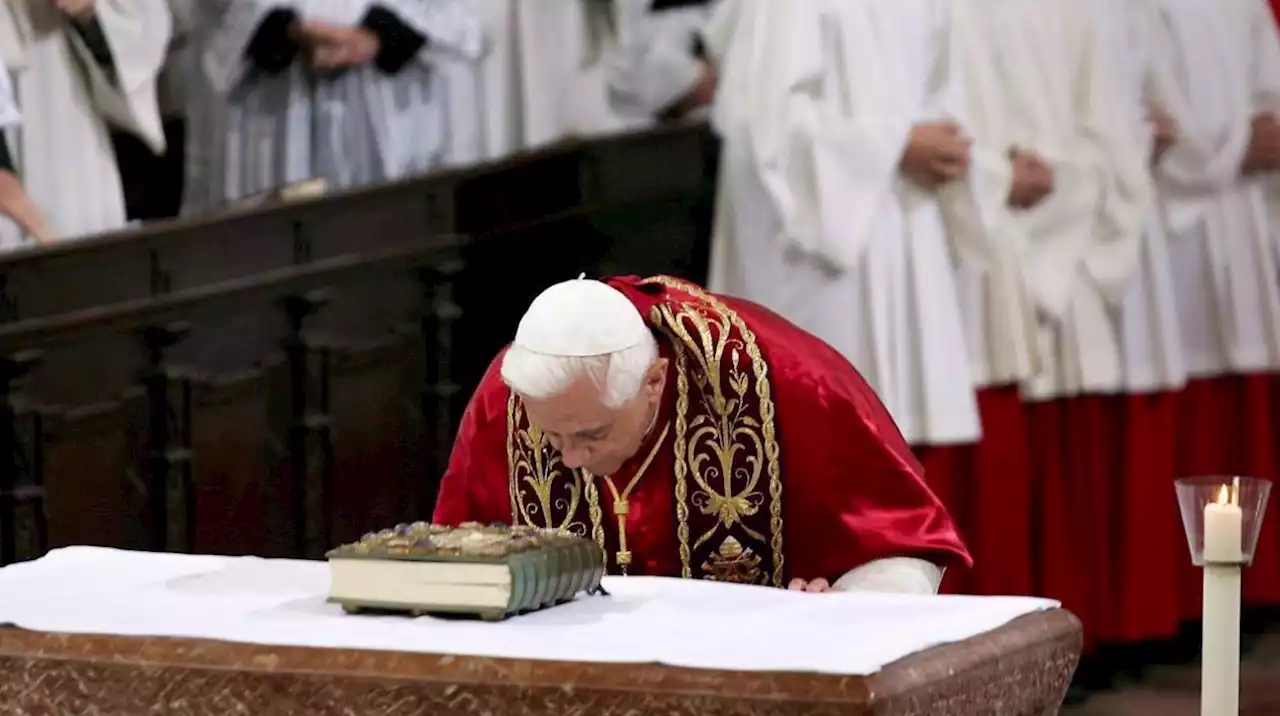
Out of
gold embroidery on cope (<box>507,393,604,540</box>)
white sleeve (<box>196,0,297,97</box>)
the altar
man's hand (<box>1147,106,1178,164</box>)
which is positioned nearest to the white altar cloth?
the altar

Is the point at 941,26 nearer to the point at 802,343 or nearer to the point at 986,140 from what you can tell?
the point at 986,140

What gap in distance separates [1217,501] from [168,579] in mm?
1681

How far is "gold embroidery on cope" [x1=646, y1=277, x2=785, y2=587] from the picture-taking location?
4051mm

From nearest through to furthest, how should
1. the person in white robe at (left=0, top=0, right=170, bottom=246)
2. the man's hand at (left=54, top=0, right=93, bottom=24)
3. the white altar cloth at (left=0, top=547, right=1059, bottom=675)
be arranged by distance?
the white altar cloth at (left=0, top=547, right=1059, bottom=675) < the man's hand at (left=54, top=0, right=93, bottom=24) < the person in white robe at (left=0, top=0, right=170, bottom=246)

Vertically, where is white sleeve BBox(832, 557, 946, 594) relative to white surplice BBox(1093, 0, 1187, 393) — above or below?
below

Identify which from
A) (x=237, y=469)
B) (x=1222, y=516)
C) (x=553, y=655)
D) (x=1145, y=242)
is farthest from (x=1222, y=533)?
(x=1145, y=242)

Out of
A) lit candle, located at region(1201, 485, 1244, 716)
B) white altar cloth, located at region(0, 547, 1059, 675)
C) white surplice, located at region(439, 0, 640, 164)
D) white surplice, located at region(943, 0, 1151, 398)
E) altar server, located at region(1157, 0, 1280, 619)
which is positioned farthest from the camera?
altar server, located at region(1157, 0, 1280, 619)

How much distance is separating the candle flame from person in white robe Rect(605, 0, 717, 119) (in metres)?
5.40

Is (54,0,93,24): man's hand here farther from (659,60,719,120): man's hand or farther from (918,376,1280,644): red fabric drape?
(918,376,1280,644): red fabric drape

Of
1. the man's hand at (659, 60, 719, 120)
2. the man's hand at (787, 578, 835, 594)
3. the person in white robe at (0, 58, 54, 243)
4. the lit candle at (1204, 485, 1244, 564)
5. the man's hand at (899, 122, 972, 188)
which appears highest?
the man's hand at (659, 60, 719, 120)

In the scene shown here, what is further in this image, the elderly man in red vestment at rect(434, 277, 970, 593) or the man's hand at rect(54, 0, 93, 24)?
the man's hand at rect(54, 0, 93, 24)

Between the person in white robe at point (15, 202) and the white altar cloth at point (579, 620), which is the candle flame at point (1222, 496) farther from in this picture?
the person in white robe at point (15, 202)

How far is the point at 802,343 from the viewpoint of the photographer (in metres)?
4.17

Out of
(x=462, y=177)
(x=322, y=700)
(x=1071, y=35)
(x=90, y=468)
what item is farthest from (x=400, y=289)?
(x=322, y=700)
